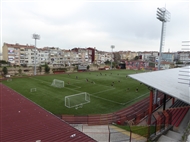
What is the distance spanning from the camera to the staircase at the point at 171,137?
7698 mm

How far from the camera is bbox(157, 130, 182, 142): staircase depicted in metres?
7.70

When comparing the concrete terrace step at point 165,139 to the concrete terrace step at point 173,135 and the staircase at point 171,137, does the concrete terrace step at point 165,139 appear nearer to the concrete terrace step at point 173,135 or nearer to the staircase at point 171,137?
the staircase at point 171,137

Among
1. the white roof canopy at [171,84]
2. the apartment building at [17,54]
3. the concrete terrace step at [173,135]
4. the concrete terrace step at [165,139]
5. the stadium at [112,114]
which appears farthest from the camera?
the apartment building at [17,54]

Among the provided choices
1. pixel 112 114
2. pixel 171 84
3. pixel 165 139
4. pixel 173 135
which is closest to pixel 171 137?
pixel 173 135

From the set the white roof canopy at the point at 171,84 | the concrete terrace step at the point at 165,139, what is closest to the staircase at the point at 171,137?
the concrete terrace step at the point at 165,139

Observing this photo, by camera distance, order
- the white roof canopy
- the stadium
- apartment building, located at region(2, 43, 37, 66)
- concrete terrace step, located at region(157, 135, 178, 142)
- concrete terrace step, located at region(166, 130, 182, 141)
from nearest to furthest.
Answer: concrete terrace step, located at region(157, 135, 178, 142), concrete terrace step, located at region(166, 130, 182, 141), the stadium, the white roof canopy, apartment building, located at region(2, 43, 37, 66)

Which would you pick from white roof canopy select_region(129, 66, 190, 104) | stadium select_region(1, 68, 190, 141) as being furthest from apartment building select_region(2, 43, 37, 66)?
white roof canopy select_region(129, 66, 190, 104)

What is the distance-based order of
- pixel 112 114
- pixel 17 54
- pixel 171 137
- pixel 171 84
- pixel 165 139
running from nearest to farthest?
pixel 165 139 → pixel 171 137 → pixel 171 84 → pixel 112 114 → pixel 17 54

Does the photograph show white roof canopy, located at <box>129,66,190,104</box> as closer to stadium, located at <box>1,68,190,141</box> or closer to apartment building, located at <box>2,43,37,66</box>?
stadium, located at <box>1,68,190,141</box>

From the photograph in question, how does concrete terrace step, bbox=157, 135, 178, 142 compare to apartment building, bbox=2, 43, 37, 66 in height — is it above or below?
below

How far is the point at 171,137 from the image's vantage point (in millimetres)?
8148

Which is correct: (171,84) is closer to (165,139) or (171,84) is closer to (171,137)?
(171,137)

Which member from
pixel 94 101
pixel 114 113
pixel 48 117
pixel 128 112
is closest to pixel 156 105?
pixel 128 112

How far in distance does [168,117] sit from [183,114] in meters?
2.30
